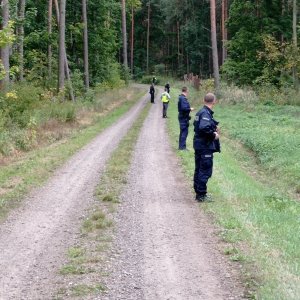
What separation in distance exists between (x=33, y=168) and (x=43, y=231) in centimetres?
547

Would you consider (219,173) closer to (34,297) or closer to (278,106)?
(34,297)

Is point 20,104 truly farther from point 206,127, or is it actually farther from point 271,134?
point 206,127

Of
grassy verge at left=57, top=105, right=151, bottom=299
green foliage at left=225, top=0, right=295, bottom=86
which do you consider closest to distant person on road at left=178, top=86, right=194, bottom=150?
grassy verge at left=57, top=105, right=151, bottom=299

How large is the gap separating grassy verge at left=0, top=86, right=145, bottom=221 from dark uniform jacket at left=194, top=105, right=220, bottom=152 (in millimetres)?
3714

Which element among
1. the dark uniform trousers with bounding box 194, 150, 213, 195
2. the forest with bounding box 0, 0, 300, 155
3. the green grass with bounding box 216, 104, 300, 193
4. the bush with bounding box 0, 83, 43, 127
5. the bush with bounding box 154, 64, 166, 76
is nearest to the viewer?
the dark uniform trousers with bounding box 194, 150, 213, 195

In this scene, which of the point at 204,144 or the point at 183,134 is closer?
the point at 204,144

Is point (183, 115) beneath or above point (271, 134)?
above

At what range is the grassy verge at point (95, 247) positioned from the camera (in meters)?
5.14

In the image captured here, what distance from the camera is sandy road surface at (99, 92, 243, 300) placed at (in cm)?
504

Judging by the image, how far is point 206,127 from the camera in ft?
28.7

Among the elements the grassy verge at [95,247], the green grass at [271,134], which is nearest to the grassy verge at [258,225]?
the green grass at [271,134]

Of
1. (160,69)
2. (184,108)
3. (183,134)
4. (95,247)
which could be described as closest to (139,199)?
(95,247)

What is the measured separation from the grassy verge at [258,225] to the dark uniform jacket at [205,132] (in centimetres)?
105

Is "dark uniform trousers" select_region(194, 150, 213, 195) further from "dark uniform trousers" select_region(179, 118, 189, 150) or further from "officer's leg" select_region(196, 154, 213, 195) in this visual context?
"dark uniform trousers" select_region(179, 118, 189, 150)
